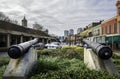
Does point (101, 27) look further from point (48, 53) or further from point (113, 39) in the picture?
point (48, 53)

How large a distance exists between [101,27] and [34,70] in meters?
59.9

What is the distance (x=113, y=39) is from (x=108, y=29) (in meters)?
8.67

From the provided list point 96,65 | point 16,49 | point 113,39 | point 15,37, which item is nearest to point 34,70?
point 16,49

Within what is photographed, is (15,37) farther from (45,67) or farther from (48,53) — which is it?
(45,67)

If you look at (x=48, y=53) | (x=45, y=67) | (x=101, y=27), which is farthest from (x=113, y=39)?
(x=45, y=67)

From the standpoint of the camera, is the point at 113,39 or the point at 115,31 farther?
the point at 115,31

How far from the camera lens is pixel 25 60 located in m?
8.70

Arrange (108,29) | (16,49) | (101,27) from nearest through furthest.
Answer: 1. (16,49)
2. (108,29)
3. (101,27)

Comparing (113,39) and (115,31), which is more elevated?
(115,31)

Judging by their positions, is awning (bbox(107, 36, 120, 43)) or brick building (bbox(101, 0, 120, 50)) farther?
brick building (bbox(101, 0, 120, 50))

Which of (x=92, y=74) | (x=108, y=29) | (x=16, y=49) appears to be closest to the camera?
(x=92, y=74)

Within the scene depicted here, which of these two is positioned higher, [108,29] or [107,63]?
[108,29]

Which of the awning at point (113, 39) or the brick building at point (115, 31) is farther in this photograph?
the brick building at point (115, 31)

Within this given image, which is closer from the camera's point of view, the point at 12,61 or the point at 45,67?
the point at 12,61
